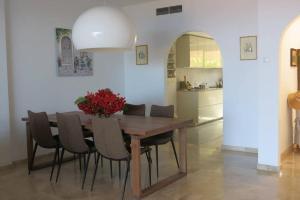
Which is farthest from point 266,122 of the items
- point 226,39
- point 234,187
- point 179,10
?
point 179,10

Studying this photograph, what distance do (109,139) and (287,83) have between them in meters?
3.00

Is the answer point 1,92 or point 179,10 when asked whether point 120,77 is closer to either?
point 179,10

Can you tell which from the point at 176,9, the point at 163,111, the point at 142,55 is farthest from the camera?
the point at 142,55

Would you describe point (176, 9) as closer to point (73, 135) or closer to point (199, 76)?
point (73, 135)

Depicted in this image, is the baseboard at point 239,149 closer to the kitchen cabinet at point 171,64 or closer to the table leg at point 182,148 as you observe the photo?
the table leg at point 182,148

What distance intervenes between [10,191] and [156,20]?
157 inches

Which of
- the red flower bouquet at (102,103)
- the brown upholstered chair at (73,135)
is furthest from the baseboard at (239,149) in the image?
the brown upholstered chair at (73,135)

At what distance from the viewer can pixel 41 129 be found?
420cm

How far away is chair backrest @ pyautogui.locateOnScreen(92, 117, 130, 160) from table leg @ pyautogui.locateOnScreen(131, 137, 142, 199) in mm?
99

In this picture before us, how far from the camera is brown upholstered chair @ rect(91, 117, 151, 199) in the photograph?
3.39 m

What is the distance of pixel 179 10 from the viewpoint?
5.86 m

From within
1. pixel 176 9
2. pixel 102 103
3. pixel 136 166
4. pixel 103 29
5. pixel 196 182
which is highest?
pixel 176 9

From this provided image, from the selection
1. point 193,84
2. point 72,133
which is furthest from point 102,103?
point 193,84

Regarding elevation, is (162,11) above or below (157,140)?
above
